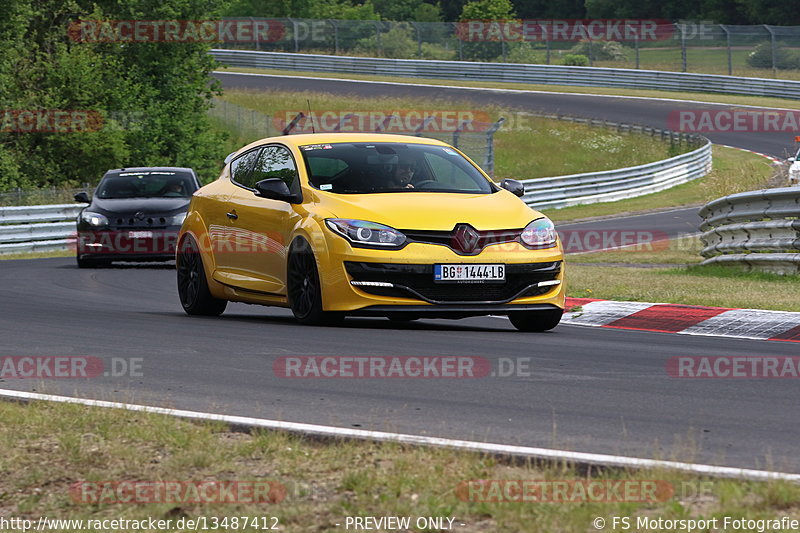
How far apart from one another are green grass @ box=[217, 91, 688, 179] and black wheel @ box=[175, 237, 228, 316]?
31505 millimetres

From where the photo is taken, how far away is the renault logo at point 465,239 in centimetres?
985

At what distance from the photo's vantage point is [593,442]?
5.74 meters

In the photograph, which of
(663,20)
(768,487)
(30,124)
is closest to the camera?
(768,487)

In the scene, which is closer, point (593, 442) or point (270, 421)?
point (593, 442)

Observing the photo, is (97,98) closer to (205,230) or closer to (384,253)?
(205,230)

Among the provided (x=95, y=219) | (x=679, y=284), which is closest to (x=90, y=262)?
(x=95, y=219)

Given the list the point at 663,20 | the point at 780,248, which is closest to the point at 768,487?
the point at 780,248

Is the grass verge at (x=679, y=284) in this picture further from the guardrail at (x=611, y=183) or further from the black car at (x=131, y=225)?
the guardrail at (x=611, y=183)

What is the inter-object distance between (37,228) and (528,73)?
4073 centimetres

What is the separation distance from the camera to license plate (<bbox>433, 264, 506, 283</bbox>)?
32.1 feet

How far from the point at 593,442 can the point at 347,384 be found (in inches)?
82.9

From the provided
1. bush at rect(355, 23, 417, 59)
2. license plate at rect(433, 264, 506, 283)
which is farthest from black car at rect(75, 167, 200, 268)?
bush at rect(355, 23, 417, 59)

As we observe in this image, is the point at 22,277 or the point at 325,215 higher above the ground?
the point at 325,215

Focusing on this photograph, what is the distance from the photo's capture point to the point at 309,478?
5105mm
